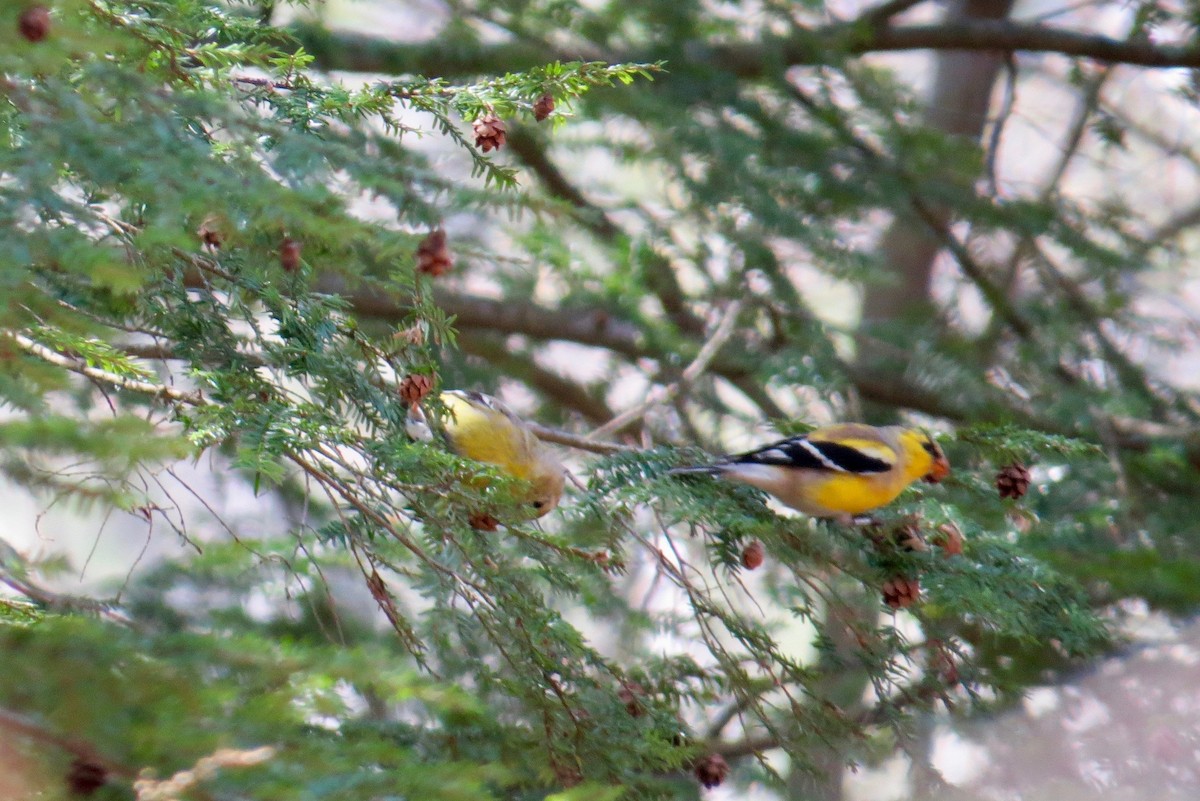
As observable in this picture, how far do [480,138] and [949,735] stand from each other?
3167mm

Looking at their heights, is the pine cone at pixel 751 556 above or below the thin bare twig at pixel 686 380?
below

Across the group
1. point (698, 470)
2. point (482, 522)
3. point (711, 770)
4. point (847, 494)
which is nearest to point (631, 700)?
point (711, 770)

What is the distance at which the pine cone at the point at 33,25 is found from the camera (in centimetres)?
156

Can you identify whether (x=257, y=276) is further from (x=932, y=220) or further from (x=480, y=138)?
(x=932, y=220)

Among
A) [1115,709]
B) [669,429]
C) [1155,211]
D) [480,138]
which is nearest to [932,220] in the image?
[669,429]

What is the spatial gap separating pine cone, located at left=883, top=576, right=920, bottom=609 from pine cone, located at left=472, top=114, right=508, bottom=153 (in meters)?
1.49

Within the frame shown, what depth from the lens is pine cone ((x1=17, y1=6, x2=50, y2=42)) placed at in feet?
5.12

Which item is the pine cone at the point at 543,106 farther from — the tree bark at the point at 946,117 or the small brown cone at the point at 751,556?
the tree bark at the point at 946,117

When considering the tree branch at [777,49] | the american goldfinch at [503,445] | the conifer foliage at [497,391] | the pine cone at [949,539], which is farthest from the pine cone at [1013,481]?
the tree branch at [777,49]

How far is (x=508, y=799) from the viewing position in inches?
110

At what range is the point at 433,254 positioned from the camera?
2.12 meters

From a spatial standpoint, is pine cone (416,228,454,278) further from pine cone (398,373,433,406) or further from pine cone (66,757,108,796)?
pine cone (66,757,108,796)

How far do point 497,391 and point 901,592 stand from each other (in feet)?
9.37

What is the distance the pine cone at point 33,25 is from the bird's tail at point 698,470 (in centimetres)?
187
